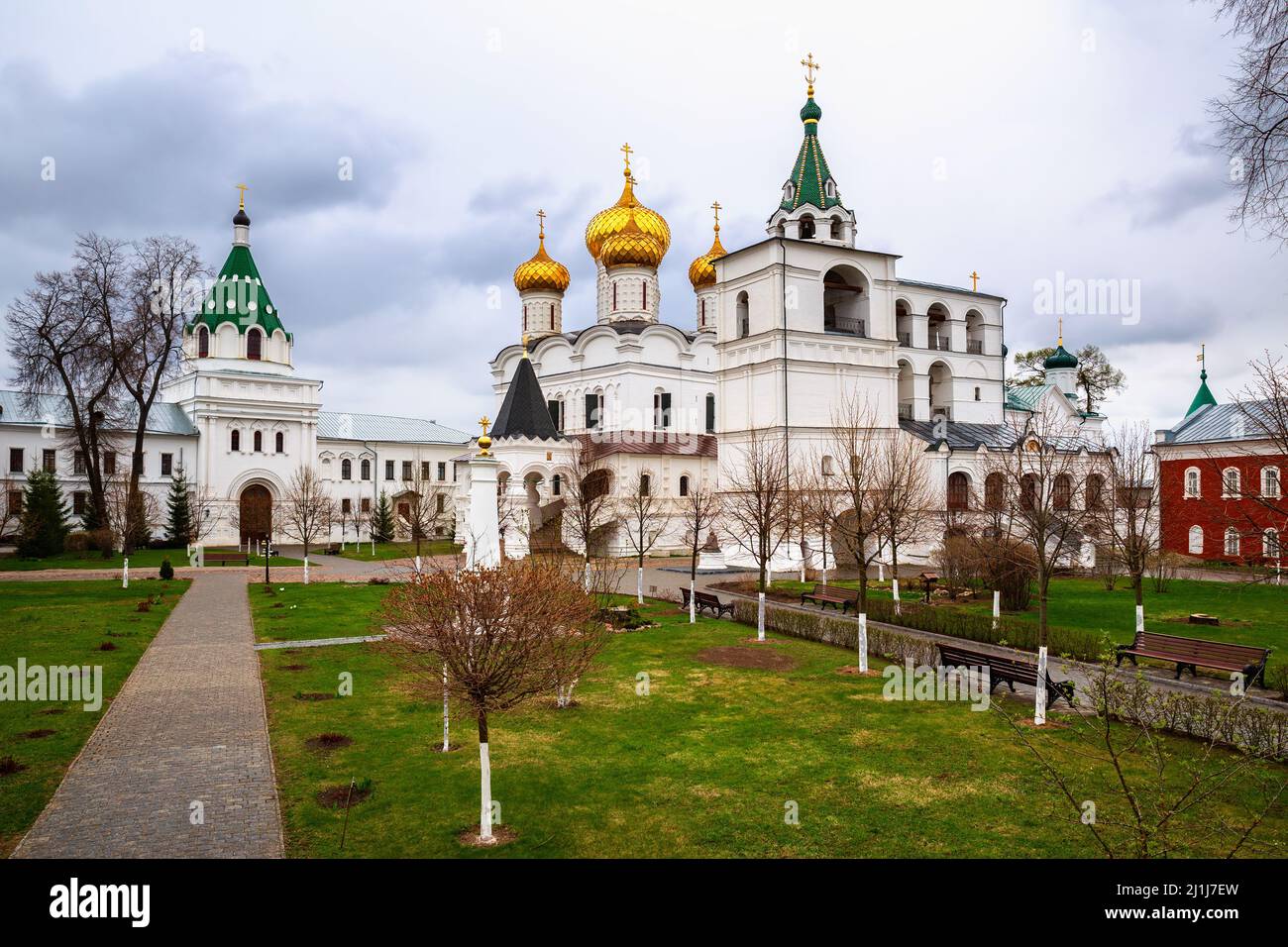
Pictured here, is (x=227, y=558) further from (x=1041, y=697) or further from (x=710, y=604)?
(x=1041, y=697)

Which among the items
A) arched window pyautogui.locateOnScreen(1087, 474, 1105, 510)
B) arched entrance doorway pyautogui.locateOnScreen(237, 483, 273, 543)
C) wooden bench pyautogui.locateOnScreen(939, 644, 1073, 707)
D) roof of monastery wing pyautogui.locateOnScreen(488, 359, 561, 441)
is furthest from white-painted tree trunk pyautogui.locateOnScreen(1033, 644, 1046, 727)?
arched entrance doorway pyautogui.locateOnScreen(237, 483, 273, 543)

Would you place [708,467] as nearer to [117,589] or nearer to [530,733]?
[117,589]

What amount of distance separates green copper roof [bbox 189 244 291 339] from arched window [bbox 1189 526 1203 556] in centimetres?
4601

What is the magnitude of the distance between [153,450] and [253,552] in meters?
8.89

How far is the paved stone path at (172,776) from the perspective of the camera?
729 centimetres

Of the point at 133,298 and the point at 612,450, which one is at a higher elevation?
the point at 133,298

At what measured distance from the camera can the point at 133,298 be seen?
35.6m

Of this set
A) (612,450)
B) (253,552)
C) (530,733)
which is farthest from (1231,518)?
(253,552)

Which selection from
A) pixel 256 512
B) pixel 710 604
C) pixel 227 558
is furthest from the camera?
pixel 256 512

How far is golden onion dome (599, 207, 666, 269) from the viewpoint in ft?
150

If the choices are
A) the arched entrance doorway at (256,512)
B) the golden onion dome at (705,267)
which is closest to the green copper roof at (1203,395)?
the golden onion dome at (705,267)

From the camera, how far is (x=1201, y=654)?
43.9 ft

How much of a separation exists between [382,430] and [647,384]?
20.5 m

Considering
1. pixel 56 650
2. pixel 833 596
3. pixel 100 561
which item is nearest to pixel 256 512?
pixel 100 561
